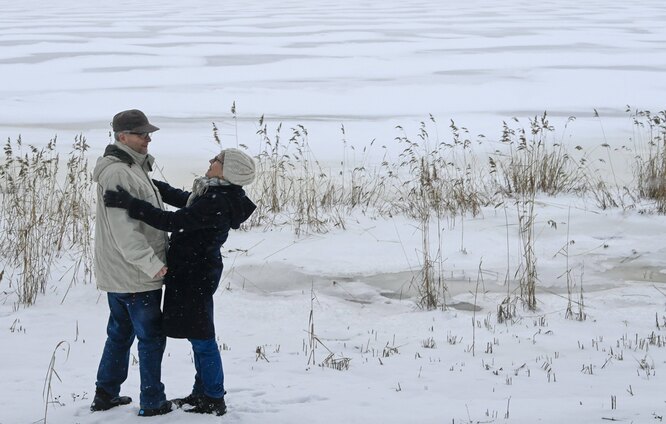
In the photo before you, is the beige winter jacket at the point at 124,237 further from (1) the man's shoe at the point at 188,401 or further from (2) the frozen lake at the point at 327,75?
(2) the frozen lake at the point at 327,75

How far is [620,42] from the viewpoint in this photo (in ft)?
75.9

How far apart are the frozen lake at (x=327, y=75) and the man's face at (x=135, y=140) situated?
701 cm

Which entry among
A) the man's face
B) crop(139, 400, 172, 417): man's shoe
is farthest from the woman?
crop(139, 400, 172, 417): man's shoe

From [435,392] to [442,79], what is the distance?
44.5 feet

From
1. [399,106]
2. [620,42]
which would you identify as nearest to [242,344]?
[399,106]

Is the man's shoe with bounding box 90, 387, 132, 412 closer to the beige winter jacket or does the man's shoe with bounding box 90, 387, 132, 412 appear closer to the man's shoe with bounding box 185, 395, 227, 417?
the man's shoe with bounding box 185, 395, 227, 417

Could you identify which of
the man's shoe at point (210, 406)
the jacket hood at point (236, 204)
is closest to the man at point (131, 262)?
the man's shoe at point (210, 406)

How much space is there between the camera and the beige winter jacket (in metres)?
4.02

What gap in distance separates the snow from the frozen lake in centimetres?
9

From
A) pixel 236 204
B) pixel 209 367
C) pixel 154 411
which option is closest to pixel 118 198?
pixel 236 204

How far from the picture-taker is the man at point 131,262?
159 inches

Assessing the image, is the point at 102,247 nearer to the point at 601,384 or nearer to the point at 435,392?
the point at 435,392

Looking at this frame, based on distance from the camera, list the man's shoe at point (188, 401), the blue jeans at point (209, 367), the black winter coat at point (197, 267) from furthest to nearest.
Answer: the man's shoe at point (188, 401), the blue jeans at point (209, 367), the black winter coat at point (197, 267)

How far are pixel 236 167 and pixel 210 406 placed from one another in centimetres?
123
